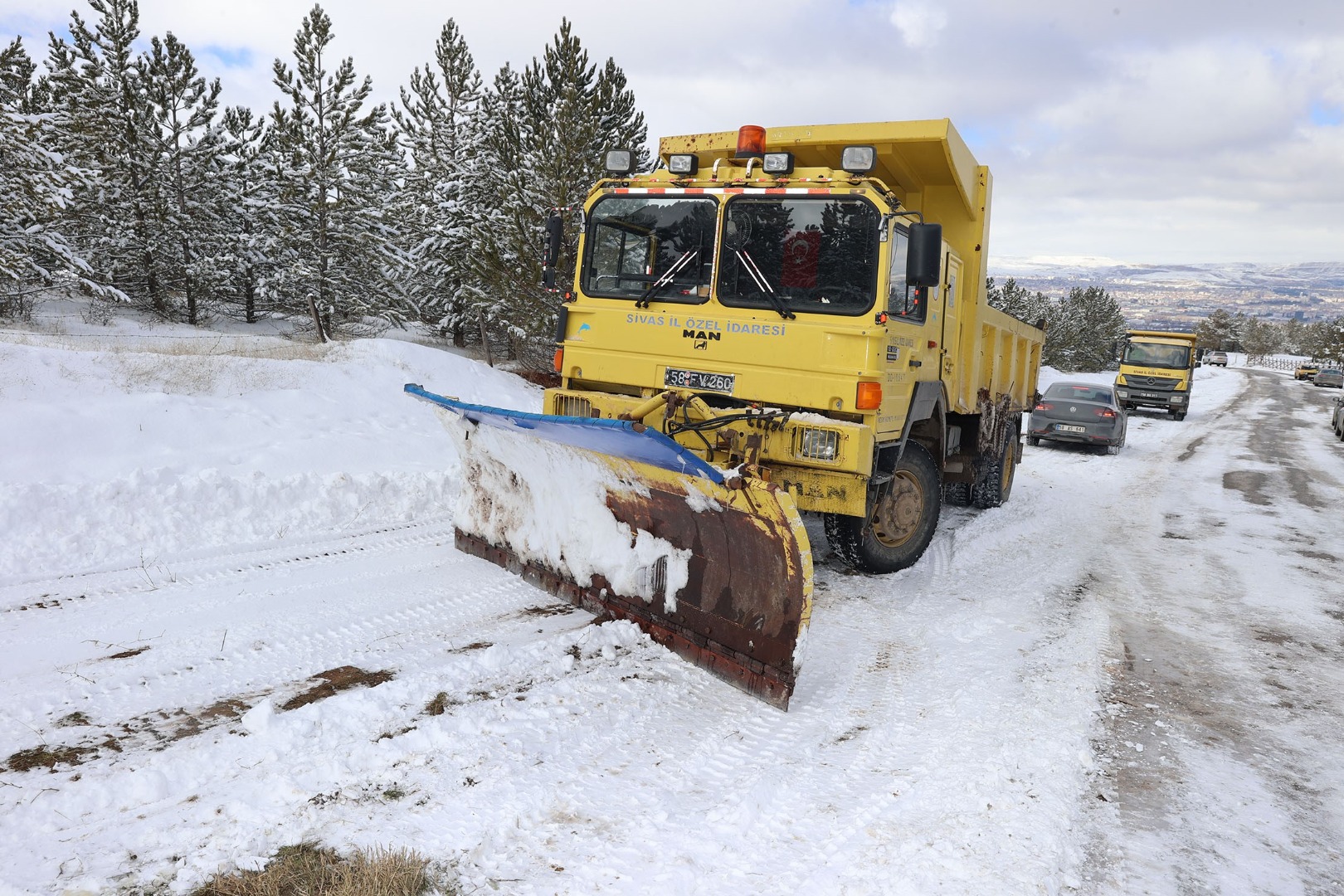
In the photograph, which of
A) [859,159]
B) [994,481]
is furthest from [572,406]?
[994,481]

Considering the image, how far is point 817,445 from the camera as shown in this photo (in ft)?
16.7

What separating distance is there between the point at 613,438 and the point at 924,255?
2503 millimetres

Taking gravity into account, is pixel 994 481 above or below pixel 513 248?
below

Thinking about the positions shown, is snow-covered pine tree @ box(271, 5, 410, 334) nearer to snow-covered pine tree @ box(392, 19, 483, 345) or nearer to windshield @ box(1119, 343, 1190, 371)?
snow-covered pine tree @ box(392, 19, 483, 345)

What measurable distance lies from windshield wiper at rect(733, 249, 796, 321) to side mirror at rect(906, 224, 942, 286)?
32.6 inches

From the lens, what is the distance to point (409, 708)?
137 inches

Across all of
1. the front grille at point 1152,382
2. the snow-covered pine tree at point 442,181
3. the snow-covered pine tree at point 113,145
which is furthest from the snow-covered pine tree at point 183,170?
the front grille at point 1152,382

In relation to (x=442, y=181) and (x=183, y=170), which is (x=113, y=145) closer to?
(x=183, y=170)

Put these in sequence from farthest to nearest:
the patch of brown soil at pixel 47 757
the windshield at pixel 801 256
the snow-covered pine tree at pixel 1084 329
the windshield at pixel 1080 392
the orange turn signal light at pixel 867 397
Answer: the snow-covered pine tree at pixel 1084 329 → the windshield at pixel 1080 392 → the windshield at pixel 801 256 → the orange turn signal light at pixel 867 397 → the patch of brown soil at pixel 47 757

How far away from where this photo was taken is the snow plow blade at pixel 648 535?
153 inches

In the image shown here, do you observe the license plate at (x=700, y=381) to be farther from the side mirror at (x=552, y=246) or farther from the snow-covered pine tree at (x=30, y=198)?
the snow-covered pine tree at (x=30, y=198)

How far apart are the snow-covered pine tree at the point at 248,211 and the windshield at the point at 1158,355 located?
26.1 metres

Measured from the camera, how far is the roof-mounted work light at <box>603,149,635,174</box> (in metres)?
6.19

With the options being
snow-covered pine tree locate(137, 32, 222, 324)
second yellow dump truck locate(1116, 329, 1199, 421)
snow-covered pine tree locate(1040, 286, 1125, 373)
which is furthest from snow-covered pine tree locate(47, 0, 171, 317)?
snow-covered pine tree locate(1040, 286, 1125, 373)
